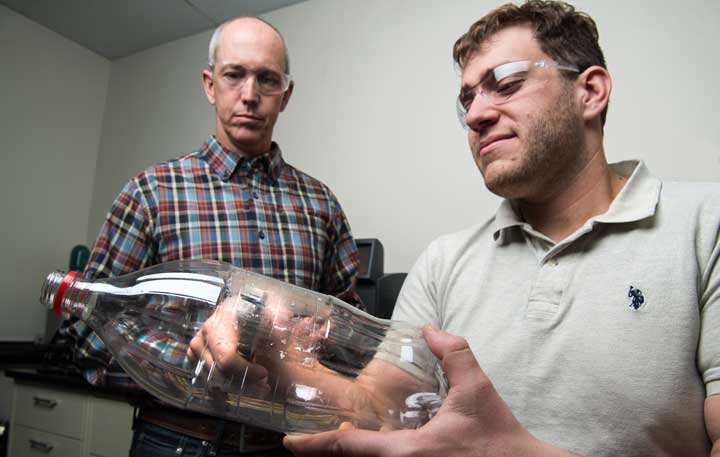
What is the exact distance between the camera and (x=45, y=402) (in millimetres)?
2375

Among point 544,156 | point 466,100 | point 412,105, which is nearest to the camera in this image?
point 544,156

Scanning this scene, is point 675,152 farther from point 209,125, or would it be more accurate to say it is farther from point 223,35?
point 209,125

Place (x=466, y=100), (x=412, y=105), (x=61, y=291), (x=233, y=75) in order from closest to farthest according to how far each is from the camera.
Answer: (x=61, y=291), (x=466, y=100), (x=233, y=75), (x=412, y=105)

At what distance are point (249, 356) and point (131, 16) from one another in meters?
3.11

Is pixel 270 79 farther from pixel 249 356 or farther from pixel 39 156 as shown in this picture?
pixel 39 156

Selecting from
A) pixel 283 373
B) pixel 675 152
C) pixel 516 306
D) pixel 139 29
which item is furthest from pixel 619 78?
pixel 139 29

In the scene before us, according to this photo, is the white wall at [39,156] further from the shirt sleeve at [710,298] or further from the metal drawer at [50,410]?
the shirt sleeve at [710,298]

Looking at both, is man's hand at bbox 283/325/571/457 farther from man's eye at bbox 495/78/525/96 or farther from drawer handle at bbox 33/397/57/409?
drawer handle at bbox 33/397/57/409

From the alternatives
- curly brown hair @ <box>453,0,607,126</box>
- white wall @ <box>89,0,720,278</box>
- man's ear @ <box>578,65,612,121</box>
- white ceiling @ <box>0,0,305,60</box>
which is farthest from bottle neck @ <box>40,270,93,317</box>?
white ceiling @ <box>0,0,305,60</box>

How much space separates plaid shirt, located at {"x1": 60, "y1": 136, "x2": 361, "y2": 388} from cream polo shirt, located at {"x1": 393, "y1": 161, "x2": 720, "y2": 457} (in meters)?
0.45

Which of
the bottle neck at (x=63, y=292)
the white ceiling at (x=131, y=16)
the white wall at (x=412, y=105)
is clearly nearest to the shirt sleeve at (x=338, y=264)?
the bottle neck at (x=63, y=292)

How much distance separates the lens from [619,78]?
6.24ft

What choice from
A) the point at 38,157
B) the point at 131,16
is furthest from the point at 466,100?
the point at 38,157

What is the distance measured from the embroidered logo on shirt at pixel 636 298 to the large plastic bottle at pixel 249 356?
0.32m
